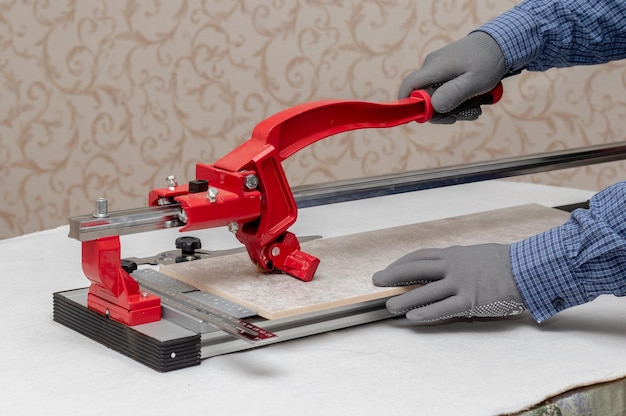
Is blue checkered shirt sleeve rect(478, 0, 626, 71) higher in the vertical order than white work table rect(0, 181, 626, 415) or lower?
higher

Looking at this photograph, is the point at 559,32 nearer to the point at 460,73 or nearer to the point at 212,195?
the point at 460,73

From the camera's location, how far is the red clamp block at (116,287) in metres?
1.08

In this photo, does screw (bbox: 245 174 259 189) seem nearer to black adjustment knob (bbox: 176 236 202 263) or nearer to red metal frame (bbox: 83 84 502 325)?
red metal frame (bbox: 83 84 502 325)

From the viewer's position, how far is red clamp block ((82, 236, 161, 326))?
108 cm

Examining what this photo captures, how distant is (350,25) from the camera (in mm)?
2824

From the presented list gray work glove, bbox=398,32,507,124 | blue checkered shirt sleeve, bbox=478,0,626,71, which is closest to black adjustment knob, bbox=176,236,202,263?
gray work glove, bbox=398,32,507,124

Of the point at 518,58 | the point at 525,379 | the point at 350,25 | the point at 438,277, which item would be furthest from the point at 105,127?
the point at 525,379

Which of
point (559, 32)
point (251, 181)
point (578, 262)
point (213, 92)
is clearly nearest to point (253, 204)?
point (251, 181)

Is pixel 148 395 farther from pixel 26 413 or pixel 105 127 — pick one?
pixel 105 127

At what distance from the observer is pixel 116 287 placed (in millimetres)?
1086

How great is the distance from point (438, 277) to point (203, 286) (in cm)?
28

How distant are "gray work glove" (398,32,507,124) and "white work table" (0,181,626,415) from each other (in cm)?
37

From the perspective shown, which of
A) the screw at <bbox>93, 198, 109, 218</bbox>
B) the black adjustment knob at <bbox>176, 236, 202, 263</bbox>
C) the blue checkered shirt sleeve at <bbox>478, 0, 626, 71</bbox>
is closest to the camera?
the screw at <bbox>93, 198, 109, 218</bbox>

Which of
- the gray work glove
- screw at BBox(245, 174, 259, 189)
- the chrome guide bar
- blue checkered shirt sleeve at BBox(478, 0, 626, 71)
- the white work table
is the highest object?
blue checkered shirt sleeve at BBox(478, 0, 626, 71)
